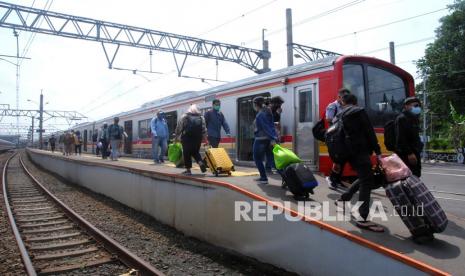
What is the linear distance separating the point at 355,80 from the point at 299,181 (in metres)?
3.64

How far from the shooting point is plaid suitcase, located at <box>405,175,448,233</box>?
442 centimetres

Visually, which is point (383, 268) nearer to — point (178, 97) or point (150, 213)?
point (150, 213)

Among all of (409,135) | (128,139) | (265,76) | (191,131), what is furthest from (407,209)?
(128,139)

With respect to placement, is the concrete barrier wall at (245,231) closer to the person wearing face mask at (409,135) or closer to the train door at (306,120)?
the person wearing face mask at (409,135)

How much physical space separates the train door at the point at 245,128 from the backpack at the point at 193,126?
2969 mm

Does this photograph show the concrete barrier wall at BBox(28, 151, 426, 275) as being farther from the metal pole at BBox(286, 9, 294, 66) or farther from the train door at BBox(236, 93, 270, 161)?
the metal pole at BBox(286, 9, 294, 66)

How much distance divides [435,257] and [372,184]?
1178 millimetres

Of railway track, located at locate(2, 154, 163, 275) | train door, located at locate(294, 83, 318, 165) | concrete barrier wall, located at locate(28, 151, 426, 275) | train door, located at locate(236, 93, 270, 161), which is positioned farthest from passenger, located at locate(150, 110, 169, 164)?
train door, located at locate(294, 83, 318, 165)

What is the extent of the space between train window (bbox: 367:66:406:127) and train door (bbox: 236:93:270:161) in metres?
3.21

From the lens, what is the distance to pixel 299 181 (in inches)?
231

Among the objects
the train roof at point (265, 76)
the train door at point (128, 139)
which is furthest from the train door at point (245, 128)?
the train door at point (128, 139)

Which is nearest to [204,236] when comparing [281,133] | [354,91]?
→ [281,133]

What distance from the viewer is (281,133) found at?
9586 mm

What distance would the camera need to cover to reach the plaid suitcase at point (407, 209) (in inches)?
174
